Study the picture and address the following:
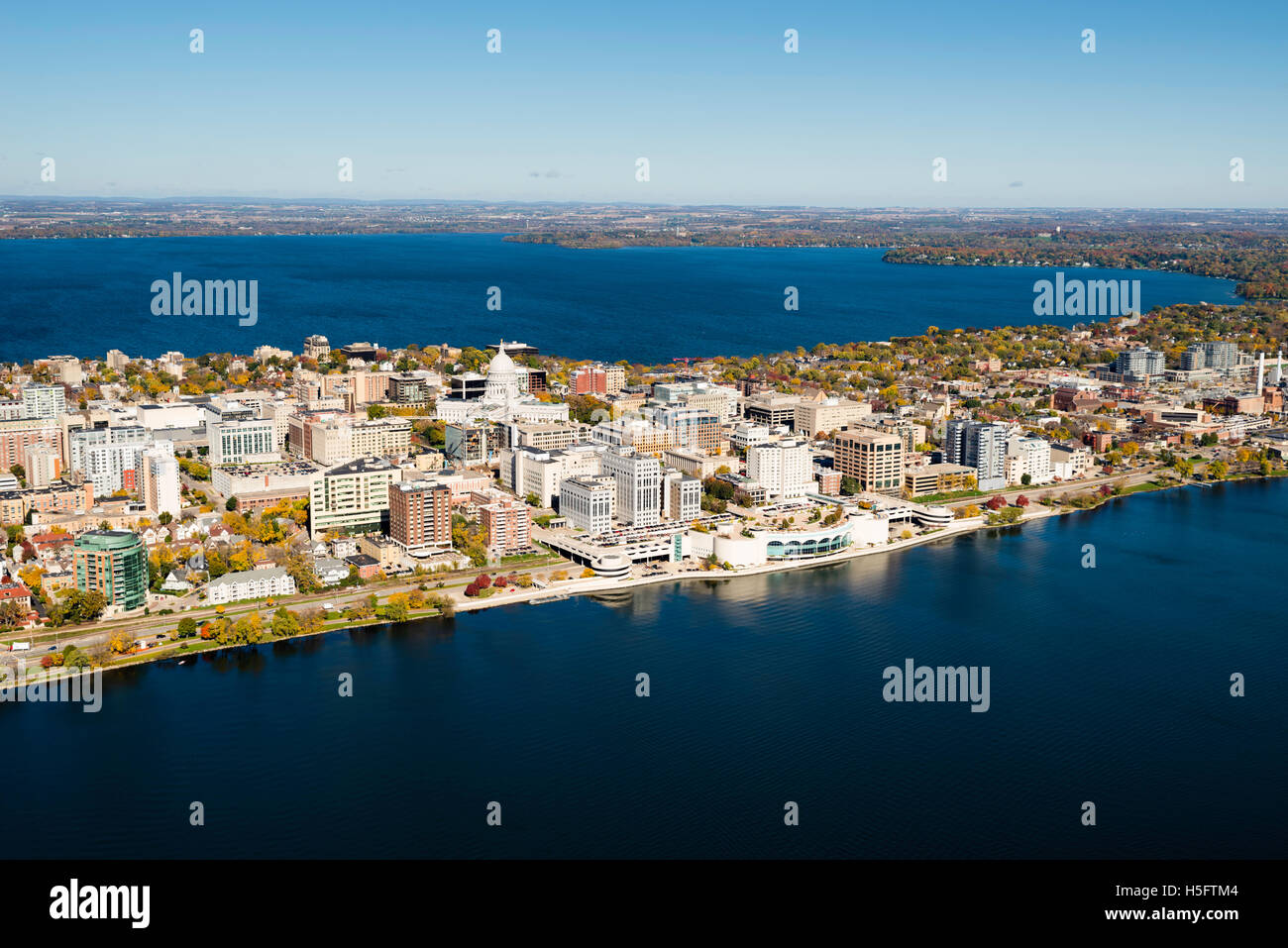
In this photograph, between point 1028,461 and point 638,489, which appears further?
point 1028,461

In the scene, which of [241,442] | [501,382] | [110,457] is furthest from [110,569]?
[501,382]

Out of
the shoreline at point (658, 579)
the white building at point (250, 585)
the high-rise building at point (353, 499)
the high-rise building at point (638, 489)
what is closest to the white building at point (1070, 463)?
the shoreline at point (658, 579)

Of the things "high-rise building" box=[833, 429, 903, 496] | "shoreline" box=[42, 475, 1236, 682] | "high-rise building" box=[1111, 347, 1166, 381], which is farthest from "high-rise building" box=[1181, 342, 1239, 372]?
"high-rise building" box=[833, 429, 903, 496]

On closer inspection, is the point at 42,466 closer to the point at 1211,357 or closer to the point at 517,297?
the point at 1211,357

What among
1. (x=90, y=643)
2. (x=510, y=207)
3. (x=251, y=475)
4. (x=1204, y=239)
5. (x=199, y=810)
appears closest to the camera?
(x=199, y=810)

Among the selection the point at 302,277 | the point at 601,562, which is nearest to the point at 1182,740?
the point at 601,562

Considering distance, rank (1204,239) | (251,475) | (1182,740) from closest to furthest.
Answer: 1. (1182,740)
2. (251,475)
3. (1204,239)

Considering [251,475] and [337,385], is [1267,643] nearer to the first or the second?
[251,475]
